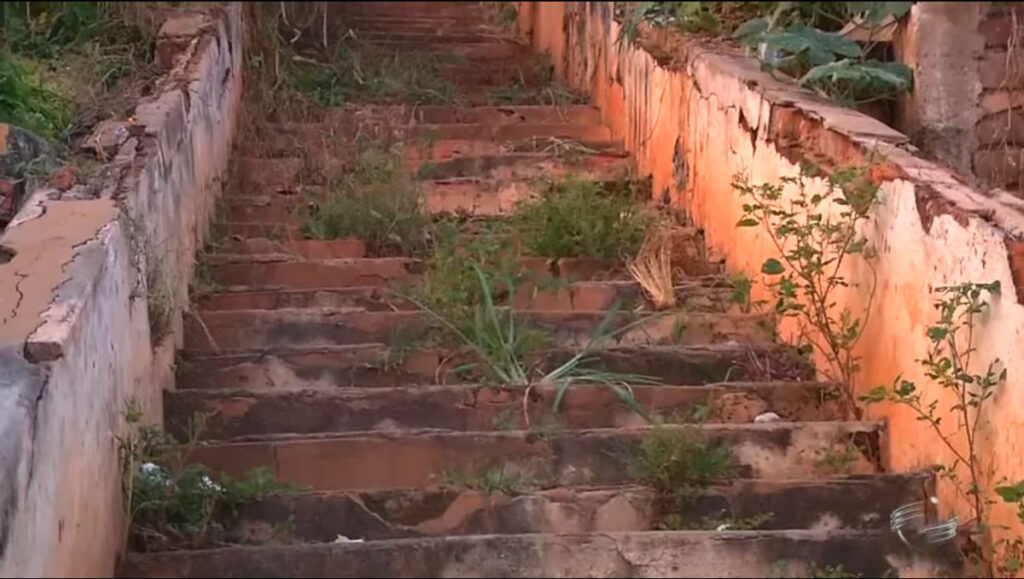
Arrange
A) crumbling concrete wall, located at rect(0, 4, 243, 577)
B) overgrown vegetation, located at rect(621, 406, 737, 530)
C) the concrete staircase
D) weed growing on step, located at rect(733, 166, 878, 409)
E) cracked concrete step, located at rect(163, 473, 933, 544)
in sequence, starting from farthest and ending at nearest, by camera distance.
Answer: weed growing on step, located at rect(733, 166, 878, 409) < overgrown vegetation, located at rect(621, 406, 737, 530) < cracked concrete step, located at rect(163, 473, 933, 544) < the concrete staircase < crumbling concrete wall, located at rect(0, 4, 243, 577)

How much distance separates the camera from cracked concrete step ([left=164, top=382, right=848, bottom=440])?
3752 mm

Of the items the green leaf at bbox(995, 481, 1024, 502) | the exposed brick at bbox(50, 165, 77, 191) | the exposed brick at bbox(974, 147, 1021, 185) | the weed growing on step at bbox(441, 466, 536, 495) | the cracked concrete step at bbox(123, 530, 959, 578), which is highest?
the exposed brick at bbox(50, 165, 77, 191)

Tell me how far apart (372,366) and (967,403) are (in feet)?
6.08

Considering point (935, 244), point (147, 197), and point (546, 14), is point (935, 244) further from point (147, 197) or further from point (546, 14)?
point (546, 14)

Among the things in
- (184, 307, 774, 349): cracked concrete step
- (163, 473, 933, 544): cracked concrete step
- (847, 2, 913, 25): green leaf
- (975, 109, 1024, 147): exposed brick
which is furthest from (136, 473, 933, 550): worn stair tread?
(847, 2, 913, 25): green leaf

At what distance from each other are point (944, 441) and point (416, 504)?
4.44ft

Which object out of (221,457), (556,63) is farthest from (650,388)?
(556,63)

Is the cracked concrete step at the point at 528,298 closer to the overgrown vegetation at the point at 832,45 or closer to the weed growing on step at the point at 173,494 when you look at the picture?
the overgrown vegetation at the point at 832,45

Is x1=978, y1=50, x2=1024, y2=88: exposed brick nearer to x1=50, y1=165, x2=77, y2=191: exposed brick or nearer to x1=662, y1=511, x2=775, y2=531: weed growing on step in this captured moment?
x1=662, y1=511, x2=775, y2=531: weed growing on step

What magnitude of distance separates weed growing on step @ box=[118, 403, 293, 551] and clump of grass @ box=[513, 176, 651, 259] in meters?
2.23

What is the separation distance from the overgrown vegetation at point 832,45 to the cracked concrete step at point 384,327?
100 cm

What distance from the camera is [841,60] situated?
502cm

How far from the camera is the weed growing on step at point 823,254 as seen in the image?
3.85m

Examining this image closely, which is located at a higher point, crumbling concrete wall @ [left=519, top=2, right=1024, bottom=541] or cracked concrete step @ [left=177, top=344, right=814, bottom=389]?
crumbling concrete wall @ [left=519, top=2, right=1024, bottom=541]
